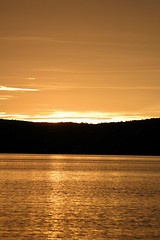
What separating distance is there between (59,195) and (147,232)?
1189 inches

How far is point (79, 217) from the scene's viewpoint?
46281 mm

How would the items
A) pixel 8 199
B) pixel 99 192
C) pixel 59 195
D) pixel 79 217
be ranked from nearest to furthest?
1. pixel 79 217
2. pixel 8 199
3. pixel 59 195
4. pixel 99 192

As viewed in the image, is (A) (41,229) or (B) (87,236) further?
(A) (41,229)

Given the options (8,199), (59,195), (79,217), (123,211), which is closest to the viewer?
(79,217)

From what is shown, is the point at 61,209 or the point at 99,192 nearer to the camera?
the point at 61,209

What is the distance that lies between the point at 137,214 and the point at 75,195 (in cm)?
2141

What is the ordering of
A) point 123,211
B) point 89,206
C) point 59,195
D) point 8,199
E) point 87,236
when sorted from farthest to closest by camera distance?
point 59,195
point 8,199
point 89,206
point 123,211
point 87,236

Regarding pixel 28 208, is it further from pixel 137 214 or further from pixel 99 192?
pixel 99 192

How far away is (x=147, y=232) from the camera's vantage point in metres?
38.6

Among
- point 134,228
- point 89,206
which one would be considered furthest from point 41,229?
point 89,206

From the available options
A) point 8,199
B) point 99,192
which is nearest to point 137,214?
point 8,199

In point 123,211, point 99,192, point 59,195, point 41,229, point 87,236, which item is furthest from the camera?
point 99,192

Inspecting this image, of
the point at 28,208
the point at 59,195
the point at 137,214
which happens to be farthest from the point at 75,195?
the point at 137,214

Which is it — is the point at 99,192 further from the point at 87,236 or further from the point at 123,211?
the point at 87,236
